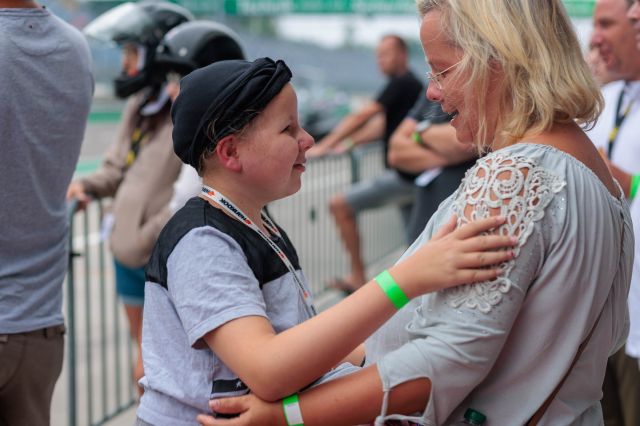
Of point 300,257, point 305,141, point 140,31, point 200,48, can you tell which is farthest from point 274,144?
point 300,257

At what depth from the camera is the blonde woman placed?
1.67m

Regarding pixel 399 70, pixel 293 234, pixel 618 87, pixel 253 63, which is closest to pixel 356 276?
pixel 293 234

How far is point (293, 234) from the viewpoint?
298 inches

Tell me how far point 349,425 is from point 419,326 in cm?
24

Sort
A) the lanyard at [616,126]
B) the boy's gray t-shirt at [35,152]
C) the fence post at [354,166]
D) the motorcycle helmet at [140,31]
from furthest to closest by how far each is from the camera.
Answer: the fence post at [354,166], the motorcycle helmet at [140,31], the lanyard at [616,126], the boy's gray t-shirt at [35,152]

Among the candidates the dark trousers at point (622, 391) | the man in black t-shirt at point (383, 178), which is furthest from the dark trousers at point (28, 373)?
the man in black t-shirt at point (383, 178)

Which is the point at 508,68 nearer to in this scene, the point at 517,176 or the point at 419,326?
the point at 517,176

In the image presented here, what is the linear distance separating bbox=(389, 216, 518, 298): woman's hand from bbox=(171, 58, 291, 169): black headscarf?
1.75 ft

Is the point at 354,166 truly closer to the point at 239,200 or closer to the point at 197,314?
the point at 239,200

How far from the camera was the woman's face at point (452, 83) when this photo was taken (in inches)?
72.2

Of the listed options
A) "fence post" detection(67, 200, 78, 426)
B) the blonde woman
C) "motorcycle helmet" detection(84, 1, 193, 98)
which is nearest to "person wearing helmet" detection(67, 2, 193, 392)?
"motorcycle helmet" detection(84, 1, 193, 98)

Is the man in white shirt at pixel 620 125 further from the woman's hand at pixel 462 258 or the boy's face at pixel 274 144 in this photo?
the woman's hand at pixel 462 258

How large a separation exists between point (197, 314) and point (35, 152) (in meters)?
1.26

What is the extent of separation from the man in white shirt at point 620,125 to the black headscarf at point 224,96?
6.49ft
